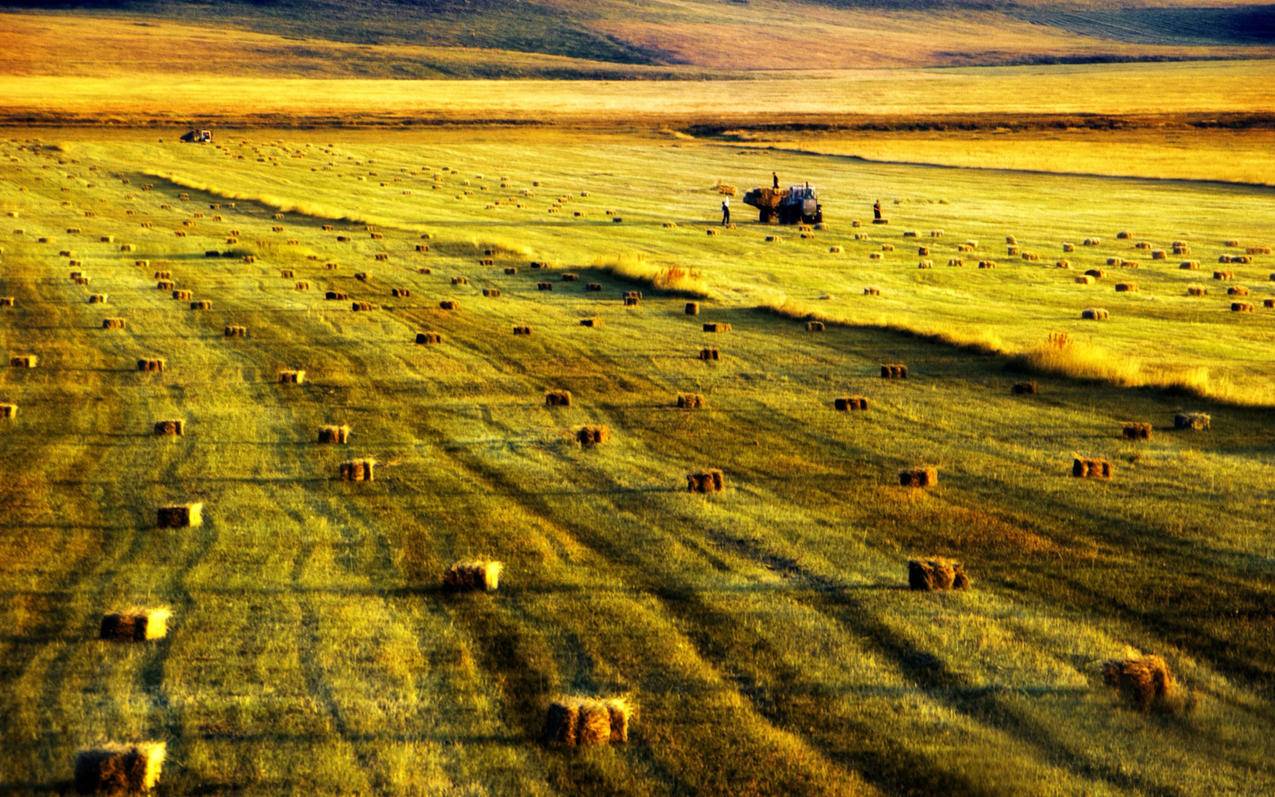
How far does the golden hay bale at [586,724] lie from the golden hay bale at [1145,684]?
380 cm

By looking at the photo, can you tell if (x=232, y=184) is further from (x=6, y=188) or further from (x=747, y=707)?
(x=747, y=707)

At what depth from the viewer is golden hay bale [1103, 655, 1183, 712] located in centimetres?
1133

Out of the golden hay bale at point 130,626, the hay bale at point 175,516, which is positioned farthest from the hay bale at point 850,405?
the golden hay bale at point 130,626

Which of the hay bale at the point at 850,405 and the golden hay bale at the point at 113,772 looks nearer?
the golden hay bale at the point at 113,772

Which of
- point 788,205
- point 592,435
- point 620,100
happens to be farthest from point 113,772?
point 620,100

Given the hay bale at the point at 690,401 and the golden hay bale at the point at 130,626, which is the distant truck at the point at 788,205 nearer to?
the hay bale at the point at 690,401

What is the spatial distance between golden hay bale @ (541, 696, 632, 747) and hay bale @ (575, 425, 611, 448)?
10852mm

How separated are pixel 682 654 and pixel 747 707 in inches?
51.1

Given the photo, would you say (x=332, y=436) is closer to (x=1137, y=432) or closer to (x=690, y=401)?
(x=690, y=401)

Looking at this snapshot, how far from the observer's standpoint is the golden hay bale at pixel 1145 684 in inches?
446

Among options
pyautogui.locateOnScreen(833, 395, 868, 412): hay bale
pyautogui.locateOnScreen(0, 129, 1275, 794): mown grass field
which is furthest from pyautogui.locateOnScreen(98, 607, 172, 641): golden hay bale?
pyautogui.locateOnScreen(833, 395, 868, 412): hay bale

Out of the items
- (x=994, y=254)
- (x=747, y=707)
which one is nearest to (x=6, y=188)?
(x=994, y=254)

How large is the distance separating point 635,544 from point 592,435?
5.76m

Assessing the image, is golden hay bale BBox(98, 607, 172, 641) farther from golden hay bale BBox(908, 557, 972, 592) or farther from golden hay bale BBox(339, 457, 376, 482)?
golden hay bale BBox(908, 557, 972, 592)
